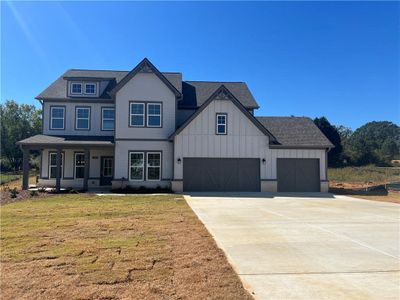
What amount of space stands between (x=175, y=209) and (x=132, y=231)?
442cm

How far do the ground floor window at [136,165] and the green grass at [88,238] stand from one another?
943 cm

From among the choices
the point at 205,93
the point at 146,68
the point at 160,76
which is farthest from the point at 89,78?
the point at 205,93

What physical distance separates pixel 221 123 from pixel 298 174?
6.19m

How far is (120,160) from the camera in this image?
70.0ft

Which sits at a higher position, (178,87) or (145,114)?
(178,87)

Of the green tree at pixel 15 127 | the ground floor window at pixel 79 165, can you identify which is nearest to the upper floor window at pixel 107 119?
the ground floor window at pixel 79 165

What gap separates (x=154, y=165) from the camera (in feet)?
71.2

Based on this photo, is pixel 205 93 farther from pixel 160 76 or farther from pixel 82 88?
pixel 82 88

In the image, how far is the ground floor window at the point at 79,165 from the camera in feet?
76.5

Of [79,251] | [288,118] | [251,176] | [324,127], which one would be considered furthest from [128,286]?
[324,127]

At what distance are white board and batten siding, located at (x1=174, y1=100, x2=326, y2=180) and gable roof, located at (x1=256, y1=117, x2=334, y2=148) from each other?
1.11 meters

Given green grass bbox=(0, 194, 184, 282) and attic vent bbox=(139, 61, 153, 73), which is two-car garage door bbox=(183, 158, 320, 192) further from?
green grass bbox=(0, 194, 184, 282)

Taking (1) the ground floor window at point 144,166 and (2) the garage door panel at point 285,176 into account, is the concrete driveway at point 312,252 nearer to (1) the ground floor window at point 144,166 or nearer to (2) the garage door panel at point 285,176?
(2) the garage door panel at point 285,176

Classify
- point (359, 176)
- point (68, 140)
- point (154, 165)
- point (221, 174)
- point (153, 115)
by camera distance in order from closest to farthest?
point (221, 174)
point (68, 140)
point (154, 165)
point (153, 115)
point (359, 176)
